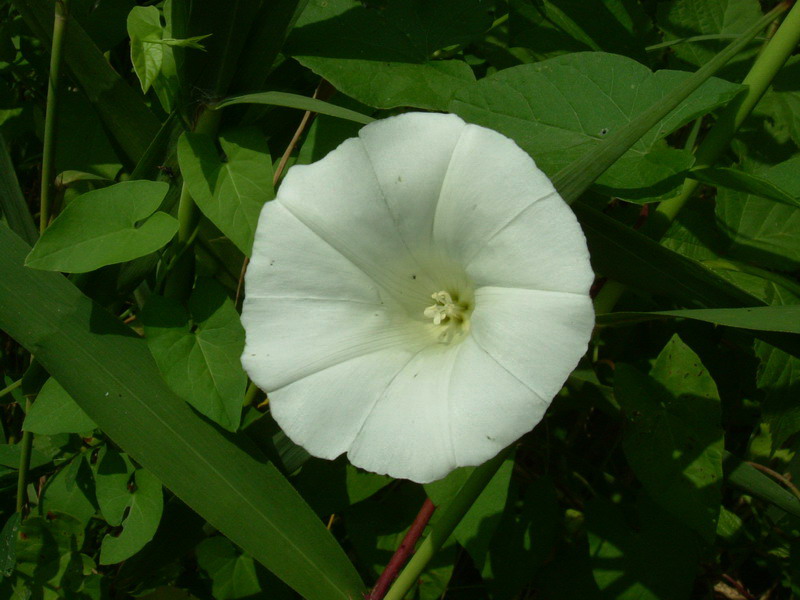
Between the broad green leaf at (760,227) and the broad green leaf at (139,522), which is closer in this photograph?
the broad green leaf at (139,522)

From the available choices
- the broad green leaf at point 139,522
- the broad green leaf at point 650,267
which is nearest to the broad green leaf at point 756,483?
the broad green leaf at point 650,267

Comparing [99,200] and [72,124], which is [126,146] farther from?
[99,200]

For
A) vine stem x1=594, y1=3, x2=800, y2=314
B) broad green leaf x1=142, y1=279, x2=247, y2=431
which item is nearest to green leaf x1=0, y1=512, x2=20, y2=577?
broad green leaf x1=142, y1=279, x2=247, y2=431

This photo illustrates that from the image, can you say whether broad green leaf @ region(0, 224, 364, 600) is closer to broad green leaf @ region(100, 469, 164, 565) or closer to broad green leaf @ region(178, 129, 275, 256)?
broad green leaf @ region(100, 469, 164, 565)

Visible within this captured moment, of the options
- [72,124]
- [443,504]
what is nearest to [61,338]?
[72,124]

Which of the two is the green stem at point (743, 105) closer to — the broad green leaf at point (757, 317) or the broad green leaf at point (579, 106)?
the broad green leaf at point (579, 106)

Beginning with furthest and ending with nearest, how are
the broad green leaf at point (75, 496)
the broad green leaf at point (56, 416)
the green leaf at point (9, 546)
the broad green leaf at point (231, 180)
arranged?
1. the broad green leaf at point (75, 496)
2. the green leaf at point (9, 546)
3. the broad green leaf at point (56, 416)
4. the broad green leaf at point (231, 180)
